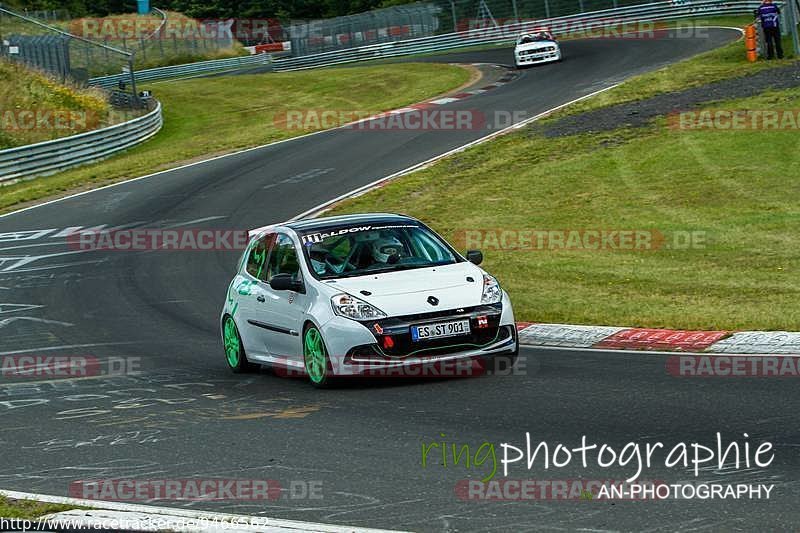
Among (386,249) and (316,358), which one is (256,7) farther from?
(316,358)

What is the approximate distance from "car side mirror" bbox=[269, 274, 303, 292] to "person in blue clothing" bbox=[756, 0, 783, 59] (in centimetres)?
2441

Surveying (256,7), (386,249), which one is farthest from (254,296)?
(256,7)

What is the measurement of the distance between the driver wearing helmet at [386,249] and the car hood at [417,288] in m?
0.35

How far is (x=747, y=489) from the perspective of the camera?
21.9 ft

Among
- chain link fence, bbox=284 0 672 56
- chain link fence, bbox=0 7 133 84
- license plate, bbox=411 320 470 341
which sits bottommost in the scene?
license plate, bbox=411 320 470 341

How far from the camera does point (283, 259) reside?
11938mm

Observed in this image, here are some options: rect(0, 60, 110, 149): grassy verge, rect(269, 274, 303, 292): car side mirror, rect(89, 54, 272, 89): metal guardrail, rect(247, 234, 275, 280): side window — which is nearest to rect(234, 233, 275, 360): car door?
rect(247, 234, 275, 280): side window

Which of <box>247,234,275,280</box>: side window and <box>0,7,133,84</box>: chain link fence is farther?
<box>0,7,133,84</box>: chain link fence

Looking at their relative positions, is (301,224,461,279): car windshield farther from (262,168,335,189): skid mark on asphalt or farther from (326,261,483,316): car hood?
(262,168,335,189): skid mark on asphalt

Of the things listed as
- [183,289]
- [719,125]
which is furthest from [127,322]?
[719,125]

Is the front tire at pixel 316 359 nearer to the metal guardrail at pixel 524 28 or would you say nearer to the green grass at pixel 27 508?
the green grass at pixel 27 508

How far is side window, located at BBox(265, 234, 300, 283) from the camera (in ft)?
38.4

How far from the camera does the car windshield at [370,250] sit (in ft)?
37.3

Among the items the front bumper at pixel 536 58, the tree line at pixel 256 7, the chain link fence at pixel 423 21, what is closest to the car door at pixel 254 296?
the front bumper at pixel 536 58
